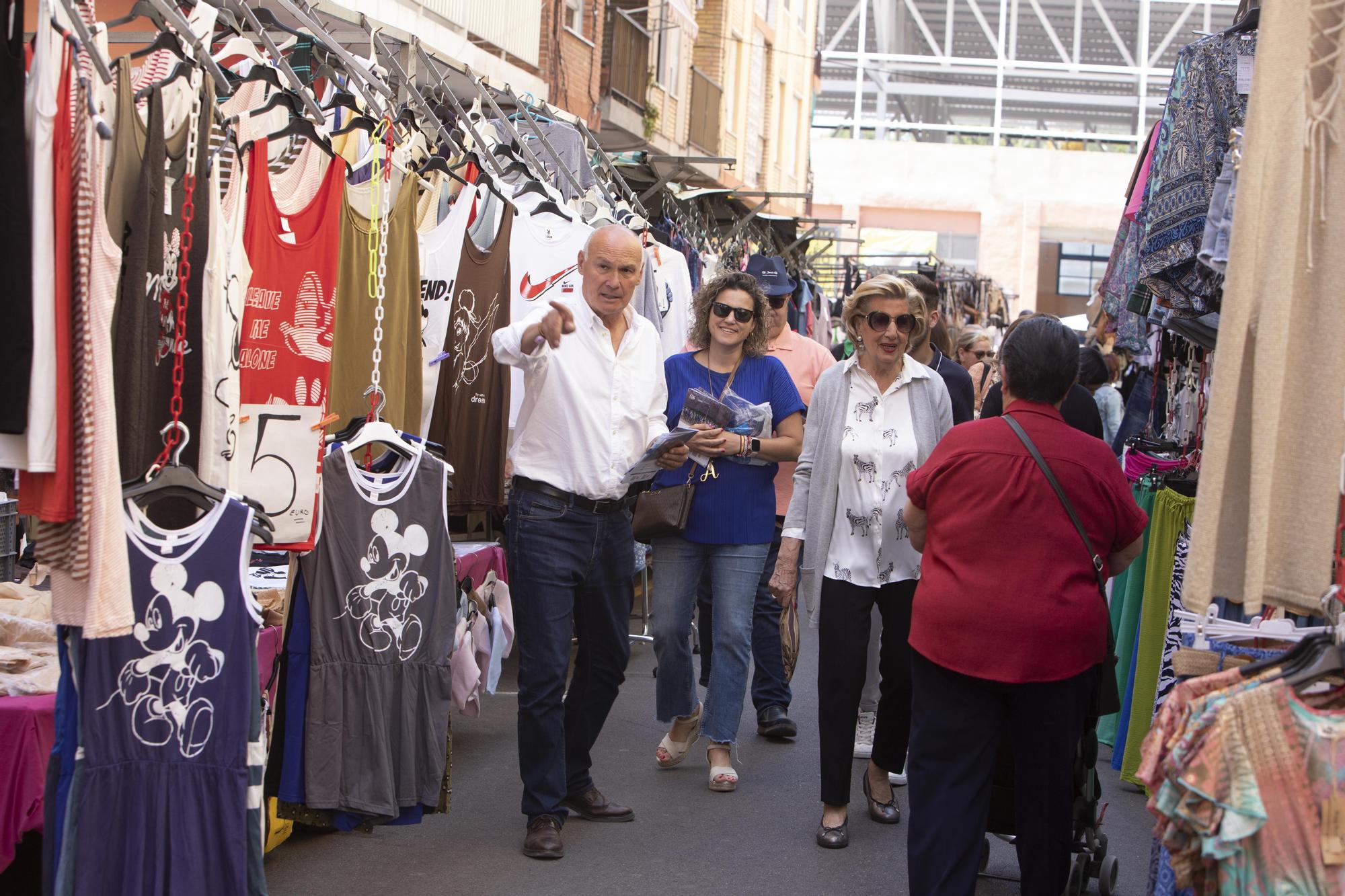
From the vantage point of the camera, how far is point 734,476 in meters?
6.16

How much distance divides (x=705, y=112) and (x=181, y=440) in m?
23.9

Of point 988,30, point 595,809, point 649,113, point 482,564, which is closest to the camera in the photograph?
point 595,809

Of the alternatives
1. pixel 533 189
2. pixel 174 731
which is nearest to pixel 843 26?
pixel 533 189

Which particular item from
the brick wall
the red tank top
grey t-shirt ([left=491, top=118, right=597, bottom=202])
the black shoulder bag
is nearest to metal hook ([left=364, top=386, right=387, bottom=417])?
the red tank top

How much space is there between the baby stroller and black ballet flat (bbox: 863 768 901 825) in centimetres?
95

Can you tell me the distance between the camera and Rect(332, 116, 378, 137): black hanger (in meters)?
5.48

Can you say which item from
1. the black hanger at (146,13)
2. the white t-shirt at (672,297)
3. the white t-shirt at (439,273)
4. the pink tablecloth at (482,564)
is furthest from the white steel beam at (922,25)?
the black hanger at (146,13)

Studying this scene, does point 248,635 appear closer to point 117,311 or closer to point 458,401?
point 117,311

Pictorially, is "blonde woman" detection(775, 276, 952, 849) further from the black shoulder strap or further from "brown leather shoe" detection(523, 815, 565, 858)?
the black shoulder strap

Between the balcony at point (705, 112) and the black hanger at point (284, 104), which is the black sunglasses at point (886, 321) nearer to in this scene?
the black hanger at point (284, 104)

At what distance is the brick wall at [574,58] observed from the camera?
59.7 ft

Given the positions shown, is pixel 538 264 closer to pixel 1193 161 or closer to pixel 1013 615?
pixel 1193 161

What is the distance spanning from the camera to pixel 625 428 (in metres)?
5.55

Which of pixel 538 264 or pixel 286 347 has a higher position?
pixel 538 264
